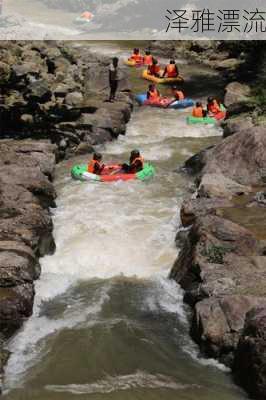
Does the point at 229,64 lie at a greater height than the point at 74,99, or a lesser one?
greater

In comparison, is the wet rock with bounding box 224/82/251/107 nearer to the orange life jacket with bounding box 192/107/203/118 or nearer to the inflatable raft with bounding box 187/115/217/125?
the inflatable raft with bounding box 187/115/217/125

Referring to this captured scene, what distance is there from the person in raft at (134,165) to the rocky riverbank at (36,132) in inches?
81.0

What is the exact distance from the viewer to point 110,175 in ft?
55.7

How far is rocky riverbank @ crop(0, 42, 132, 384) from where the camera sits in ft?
37.4

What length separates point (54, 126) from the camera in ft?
64.2

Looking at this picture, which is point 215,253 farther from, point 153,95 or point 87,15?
point 87,15

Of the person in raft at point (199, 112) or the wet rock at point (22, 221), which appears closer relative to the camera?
the wet rock at point (22, 221)

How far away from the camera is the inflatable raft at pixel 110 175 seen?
16.9 m

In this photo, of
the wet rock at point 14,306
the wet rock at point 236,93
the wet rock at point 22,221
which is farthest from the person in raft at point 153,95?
the wet rock at point 14,306

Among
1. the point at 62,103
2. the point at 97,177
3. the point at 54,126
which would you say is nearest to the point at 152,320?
the point at 97,177

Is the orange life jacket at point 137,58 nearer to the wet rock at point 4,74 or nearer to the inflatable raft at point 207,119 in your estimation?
the inflatable raft at point 207,119

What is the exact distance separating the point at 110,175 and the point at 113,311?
6490 millimetres

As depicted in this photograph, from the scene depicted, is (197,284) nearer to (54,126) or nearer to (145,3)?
(54,126)

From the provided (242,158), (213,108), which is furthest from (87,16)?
(242,158)
